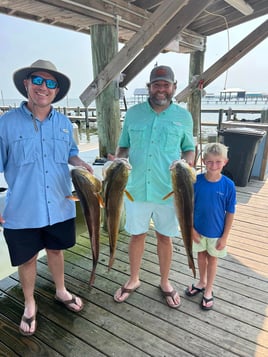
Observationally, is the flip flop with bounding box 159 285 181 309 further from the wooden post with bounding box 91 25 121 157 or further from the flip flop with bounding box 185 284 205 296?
the wooden post with bounding box 91 25 121 157

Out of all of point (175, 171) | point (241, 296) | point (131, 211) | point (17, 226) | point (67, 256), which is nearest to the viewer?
point (175, 171)

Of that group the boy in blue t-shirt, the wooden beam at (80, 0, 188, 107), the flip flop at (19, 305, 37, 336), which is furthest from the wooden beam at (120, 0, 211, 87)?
the flip flop at (19, 305, 37, 336)

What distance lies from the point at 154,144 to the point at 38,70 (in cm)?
98

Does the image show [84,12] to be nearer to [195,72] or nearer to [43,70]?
[43,70]

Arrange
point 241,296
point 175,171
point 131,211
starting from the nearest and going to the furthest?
1. point 175,171
2. point 131,211
3. point 241,296

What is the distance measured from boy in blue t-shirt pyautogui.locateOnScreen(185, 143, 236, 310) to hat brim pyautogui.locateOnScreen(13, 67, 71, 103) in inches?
49.0

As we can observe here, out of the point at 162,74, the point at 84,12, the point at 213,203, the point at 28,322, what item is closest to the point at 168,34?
the point at 84,12

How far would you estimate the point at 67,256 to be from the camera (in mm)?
3121

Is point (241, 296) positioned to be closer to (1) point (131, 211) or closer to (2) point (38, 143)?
(1) point (131, 211)

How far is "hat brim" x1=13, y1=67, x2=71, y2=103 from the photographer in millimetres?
1774

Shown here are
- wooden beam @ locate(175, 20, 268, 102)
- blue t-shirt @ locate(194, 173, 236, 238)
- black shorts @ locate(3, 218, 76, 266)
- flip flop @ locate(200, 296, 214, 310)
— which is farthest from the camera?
wooden beam @ locate(175, 20, 268, 102)

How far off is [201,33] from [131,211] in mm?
4526

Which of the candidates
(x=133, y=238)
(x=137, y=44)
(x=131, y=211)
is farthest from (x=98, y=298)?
(x=137, y=44)

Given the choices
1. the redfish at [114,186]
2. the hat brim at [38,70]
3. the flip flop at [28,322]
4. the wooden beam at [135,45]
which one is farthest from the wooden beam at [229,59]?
the flip flop at [28,322]
